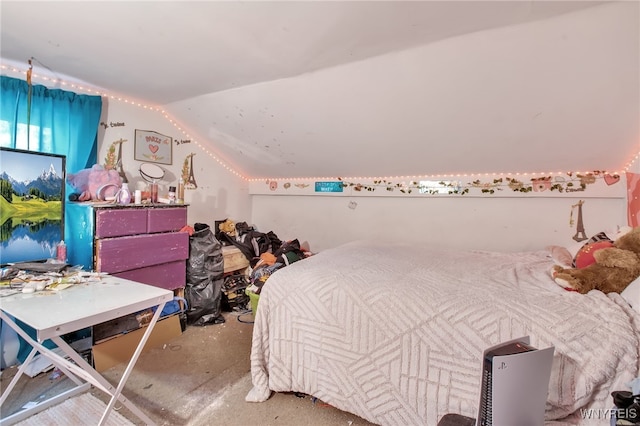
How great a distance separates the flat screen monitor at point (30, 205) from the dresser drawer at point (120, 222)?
0.22m

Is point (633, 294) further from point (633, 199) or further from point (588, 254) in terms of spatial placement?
point (633, 199)

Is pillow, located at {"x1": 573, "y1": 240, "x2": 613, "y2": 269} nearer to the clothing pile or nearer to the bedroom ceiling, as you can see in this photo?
the bedroom ceiling

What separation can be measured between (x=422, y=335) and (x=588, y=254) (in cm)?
123

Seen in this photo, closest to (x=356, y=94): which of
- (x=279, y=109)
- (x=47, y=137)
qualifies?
(x=279, y=109)

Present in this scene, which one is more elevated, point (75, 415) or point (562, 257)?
point (562, 257)

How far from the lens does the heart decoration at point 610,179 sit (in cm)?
242

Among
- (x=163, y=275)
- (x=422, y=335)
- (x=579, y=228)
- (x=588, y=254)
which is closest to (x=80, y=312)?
(x=163, y=275)

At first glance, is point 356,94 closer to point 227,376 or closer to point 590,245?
point 590,245

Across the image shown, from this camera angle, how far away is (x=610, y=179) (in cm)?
243

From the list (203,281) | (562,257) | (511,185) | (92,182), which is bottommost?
(203,281)

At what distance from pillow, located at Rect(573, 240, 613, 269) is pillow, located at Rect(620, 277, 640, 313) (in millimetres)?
333

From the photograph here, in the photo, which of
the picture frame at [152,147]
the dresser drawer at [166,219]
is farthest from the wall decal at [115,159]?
the dresser drawer at [166,219]

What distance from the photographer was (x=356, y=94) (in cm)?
226

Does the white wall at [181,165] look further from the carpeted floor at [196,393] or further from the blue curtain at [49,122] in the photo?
the carpeted floor at [196,393]
